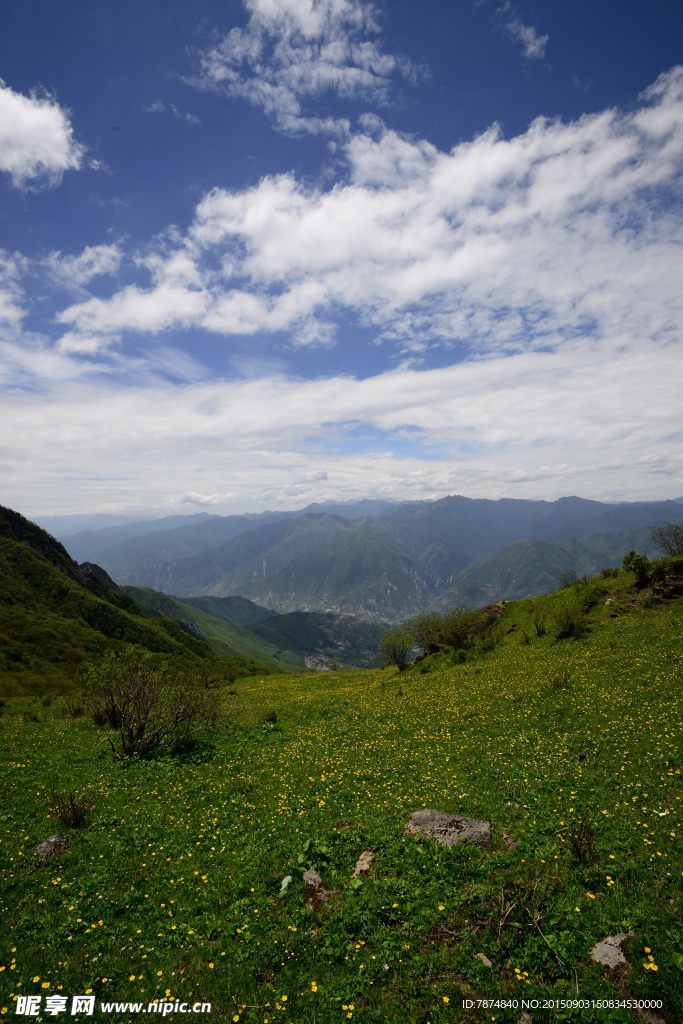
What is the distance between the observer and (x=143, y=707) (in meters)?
25.9

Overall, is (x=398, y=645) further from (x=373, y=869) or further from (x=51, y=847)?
(x=51, y=847)

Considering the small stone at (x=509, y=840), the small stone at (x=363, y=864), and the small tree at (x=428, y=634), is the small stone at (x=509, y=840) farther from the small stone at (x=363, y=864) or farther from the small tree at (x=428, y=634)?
the small tree at (x=428, y=634)

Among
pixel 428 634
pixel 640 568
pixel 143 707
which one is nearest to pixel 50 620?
pixel 428 634

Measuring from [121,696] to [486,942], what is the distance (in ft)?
79.3

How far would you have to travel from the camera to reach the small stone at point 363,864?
41.3ft

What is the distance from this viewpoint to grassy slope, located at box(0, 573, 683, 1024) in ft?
29.2

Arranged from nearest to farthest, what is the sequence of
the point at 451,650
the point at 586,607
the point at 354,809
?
1. the point at 354,809
2. the point at 586,607
3. the point at 451,650

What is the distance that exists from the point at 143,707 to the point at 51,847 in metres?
11.3

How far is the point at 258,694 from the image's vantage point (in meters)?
45.5

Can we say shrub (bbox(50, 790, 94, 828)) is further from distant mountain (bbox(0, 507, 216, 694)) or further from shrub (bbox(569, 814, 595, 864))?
distant mountain (bbox(0, 507, 216, 694))

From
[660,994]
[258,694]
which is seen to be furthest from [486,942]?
[258,694]

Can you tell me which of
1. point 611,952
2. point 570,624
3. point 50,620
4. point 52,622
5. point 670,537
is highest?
point 670,537

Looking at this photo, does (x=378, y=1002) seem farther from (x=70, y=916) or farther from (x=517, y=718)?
(x=517, y=718)

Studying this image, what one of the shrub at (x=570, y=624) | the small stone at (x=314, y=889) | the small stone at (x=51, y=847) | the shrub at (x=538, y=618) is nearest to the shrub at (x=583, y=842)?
the small stone at (x=314, y=889)
